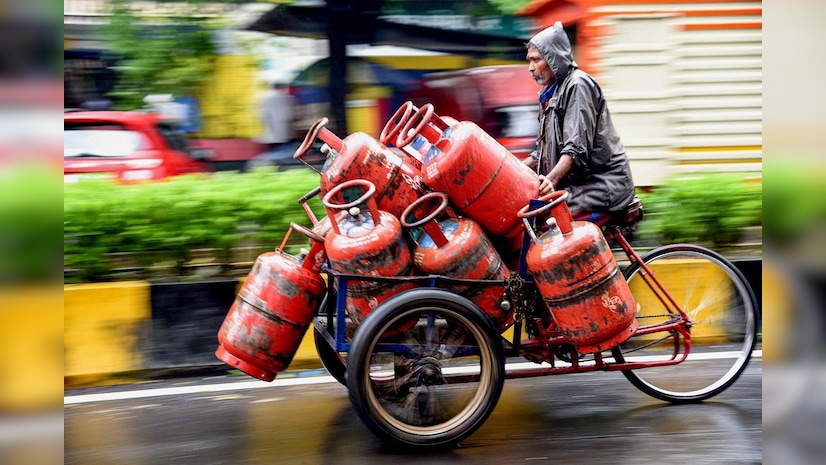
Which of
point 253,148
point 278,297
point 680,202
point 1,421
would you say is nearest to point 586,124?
point 278,297

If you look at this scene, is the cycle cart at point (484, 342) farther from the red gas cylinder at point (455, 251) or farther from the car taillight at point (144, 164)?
the car taillight at point (144, 164)

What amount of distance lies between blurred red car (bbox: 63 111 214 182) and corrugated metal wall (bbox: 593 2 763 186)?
437 centimetres

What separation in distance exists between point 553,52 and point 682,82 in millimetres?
4945

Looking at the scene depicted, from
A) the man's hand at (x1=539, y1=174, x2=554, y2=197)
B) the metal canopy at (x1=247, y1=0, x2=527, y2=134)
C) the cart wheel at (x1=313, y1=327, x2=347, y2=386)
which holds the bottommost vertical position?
the cart wheel at (x1=313, y1=327, x2=347, y2=386)

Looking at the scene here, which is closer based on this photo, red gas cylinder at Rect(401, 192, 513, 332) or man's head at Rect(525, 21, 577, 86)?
red gas cylinder at Rect(401, 192, 513, 332)

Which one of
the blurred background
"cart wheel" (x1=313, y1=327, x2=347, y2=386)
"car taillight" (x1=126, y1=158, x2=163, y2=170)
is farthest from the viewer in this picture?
"car taillight" (x1=126, y1=158, x2=163, y2=170)

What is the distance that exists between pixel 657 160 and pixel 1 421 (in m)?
7.64

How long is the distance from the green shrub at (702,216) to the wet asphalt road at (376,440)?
1.32 metres

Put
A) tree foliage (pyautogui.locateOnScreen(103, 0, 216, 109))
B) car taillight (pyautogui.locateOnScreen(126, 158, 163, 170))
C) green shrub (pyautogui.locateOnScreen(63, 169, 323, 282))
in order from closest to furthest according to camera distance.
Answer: green shrub (pyautogui.locateOnScreen(63, 169, 323, 282)), tree foliage (pyautogui.locateOnScreen(103, 0, 216, 109)), car taillight (pyautogui.locateOnScreen(126, 158, 163, 170))

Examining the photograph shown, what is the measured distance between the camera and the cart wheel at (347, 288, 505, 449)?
3.95 m

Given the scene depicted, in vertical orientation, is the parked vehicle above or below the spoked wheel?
above

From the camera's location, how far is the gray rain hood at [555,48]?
441 cm

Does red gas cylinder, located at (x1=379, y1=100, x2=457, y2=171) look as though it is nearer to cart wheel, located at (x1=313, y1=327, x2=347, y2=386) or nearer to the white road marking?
cart wheel, located at (x1=313, y1=327, x2=347, y2=386)

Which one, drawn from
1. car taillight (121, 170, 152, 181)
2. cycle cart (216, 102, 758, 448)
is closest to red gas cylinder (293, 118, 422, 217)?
cycle cart (216, 102, 758, 448)
